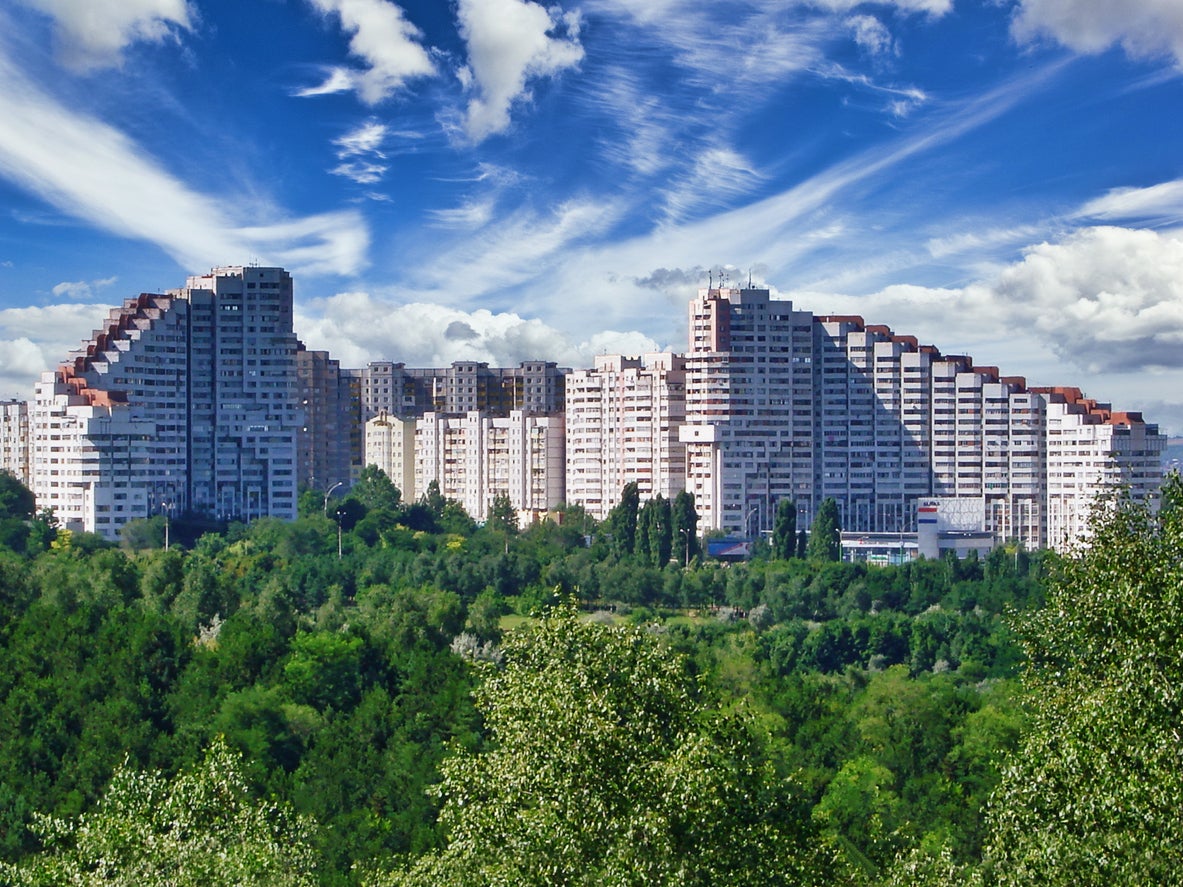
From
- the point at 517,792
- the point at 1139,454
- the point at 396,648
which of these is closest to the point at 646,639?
the point at 517,792

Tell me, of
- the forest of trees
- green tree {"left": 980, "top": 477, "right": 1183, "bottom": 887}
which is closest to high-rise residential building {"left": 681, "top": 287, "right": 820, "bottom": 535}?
the forest of trees

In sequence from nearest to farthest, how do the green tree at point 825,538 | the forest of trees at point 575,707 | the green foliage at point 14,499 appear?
the forest of trees at point 575,707 → the green tree at point 825,538 → the green foliage at point 14,499

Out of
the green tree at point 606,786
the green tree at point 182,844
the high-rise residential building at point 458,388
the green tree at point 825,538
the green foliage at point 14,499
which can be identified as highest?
the high-rise residential building at point 458,388

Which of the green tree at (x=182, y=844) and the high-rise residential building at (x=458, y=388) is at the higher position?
the high-rise residential building at (x=458, y=388)

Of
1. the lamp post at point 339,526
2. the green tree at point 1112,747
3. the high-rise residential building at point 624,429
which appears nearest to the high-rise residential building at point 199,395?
the lamp post at point 339,526

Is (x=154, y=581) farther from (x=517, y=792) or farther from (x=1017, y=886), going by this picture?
(x=1017, y=886)

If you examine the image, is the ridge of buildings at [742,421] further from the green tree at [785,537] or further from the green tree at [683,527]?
the green tree at [785,537]

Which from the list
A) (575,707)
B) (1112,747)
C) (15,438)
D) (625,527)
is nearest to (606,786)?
(575,707)
